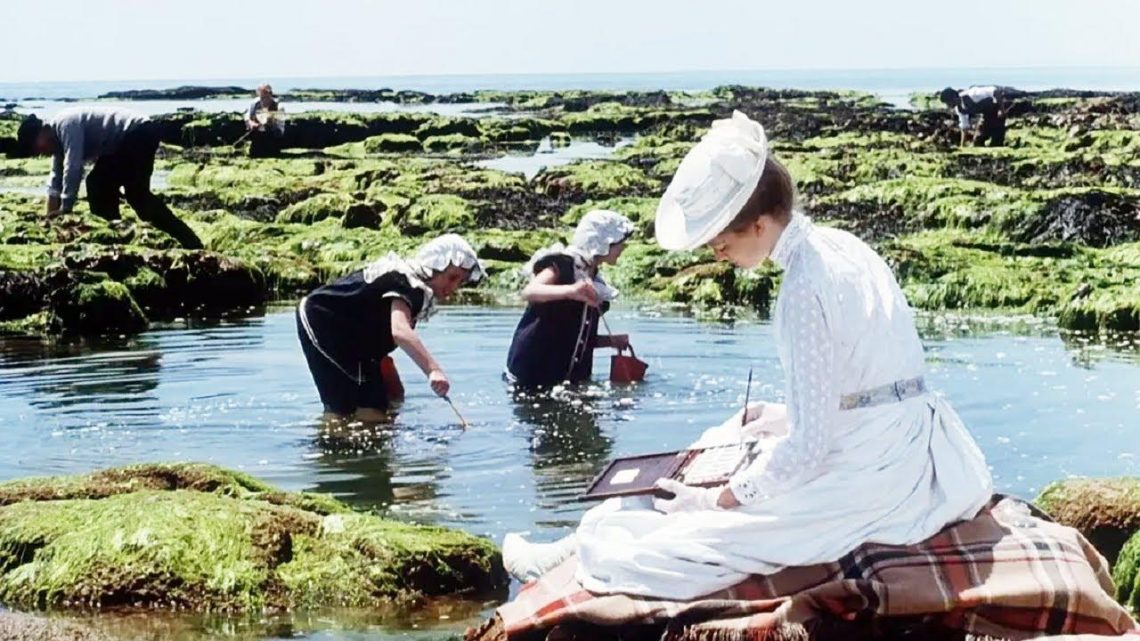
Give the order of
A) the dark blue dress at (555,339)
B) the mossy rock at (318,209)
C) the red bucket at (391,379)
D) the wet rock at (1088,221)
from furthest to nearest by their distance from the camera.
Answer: the mossy rock at (318,209) < the wet rock at (1088,221) < the dark blue dress at (555,339) < the red bucket at (391,379)

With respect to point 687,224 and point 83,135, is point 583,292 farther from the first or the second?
point 83,135

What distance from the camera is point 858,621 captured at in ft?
17.8

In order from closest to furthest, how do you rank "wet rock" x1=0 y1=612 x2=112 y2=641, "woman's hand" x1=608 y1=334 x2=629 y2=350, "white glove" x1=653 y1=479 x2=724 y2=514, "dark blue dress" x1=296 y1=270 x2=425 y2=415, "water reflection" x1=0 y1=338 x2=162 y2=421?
"white glove" x1=653 y1=479 x2=724 y2=514 < "wet rock" x1=0 y1=612 x2=112 y2=641 < "dark blue dress" x1=296 y1=270 x2=425 y2=415 < "water reflection" x1=0 y1=338 x2=162 y2=421 < "woman's hand" x1=608 y1=334 x2=629 y2=350

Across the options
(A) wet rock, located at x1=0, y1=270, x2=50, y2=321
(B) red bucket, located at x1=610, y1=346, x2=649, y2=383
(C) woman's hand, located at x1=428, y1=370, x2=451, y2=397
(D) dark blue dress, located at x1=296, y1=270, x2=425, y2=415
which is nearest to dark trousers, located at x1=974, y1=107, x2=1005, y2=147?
(A) wet rock, located at x1=0, y1=270, x2=50, y2=321

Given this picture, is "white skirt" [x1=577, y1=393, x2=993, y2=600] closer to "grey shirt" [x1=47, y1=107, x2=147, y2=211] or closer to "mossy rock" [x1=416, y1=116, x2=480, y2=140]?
"grey shirt" [x1=47, y1=107, x2=147, y2=211]

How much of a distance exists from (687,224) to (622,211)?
67.0 feet

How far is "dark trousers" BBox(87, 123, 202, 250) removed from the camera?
20.8m

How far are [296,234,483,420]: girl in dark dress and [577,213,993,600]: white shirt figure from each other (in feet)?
16.4

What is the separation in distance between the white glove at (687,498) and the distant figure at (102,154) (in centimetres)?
1581

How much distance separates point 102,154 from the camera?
68.7ft

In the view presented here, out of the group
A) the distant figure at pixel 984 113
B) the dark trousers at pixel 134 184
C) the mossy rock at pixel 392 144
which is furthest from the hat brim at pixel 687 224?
the mossy rock at pixel 392 144

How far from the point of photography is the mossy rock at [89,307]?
17234mm

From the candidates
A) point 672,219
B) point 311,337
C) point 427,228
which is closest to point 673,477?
point 672,219

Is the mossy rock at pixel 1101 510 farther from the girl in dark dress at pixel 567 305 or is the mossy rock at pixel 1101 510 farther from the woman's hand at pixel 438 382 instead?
the girl in dark dress at pixel 567 305
